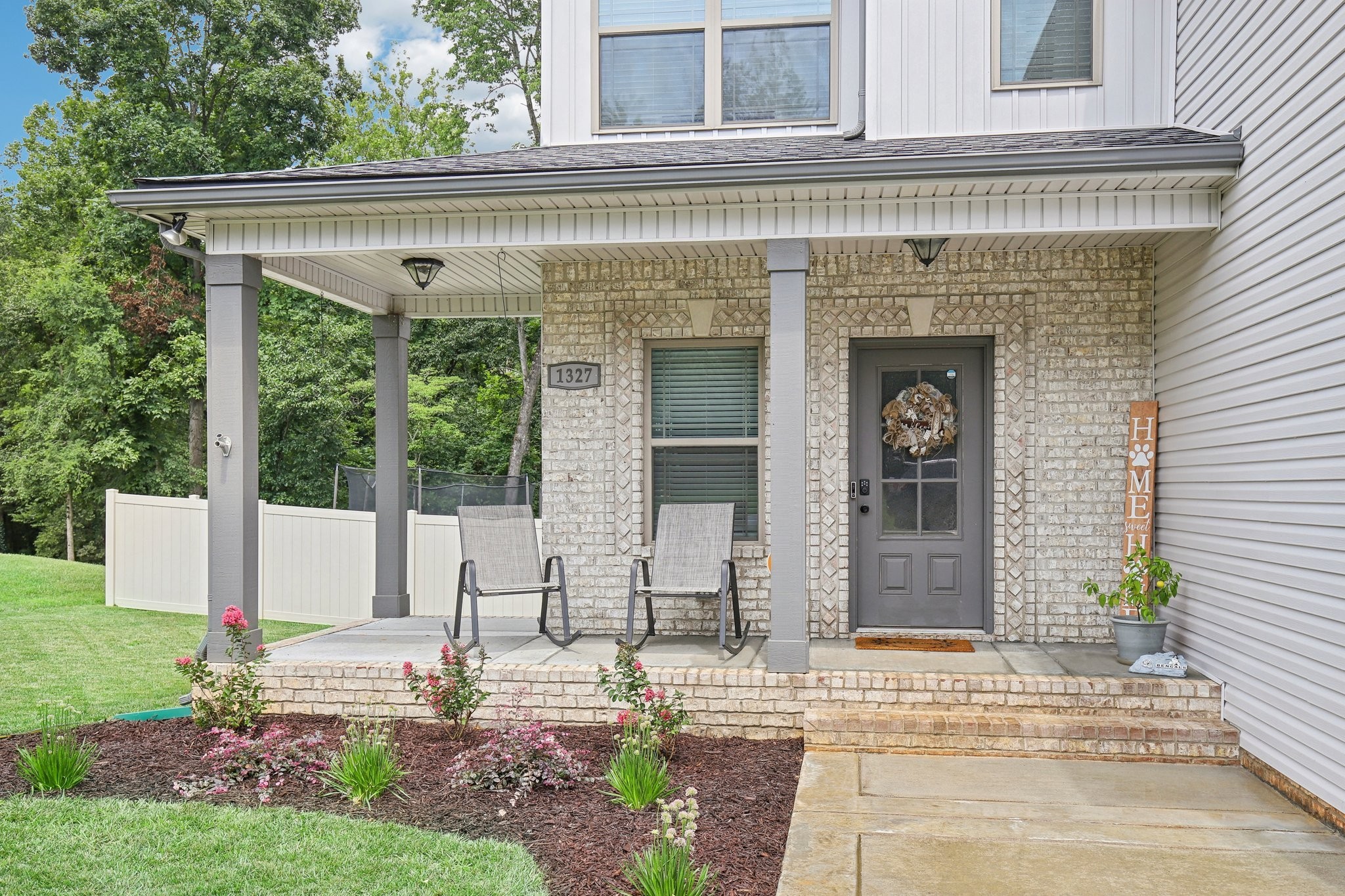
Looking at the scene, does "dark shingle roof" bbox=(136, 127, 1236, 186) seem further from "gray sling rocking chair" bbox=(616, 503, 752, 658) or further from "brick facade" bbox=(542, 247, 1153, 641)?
"gray sling rocking chair" bbox=(616, 503, 752, 658)

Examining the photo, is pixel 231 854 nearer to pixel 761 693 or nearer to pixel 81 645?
pixel 761 693

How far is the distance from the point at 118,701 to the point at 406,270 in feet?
11.4

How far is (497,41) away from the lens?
1989 cm

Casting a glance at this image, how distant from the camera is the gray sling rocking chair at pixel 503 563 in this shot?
627 centimetres

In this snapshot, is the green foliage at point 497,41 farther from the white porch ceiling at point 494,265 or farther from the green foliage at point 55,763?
the green foliage at point 55,763

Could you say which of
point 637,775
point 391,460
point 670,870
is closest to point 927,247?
point 637,775

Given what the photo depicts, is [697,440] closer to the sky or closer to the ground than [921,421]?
closer to the ground

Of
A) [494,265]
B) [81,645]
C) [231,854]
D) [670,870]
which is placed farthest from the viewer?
[81,645]

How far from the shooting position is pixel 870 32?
22.1ft

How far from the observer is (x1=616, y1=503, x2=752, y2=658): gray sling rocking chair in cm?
621

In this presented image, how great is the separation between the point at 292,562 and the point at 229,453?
526 cm

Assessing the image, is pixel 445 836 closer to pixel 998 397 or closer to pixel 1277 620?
pixel 1277 620

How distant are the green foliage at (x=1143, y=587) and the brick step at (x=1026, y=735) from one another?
667 mm

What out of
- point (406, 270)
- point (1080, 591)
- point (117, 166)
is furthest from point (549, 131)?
point (117, 166)
